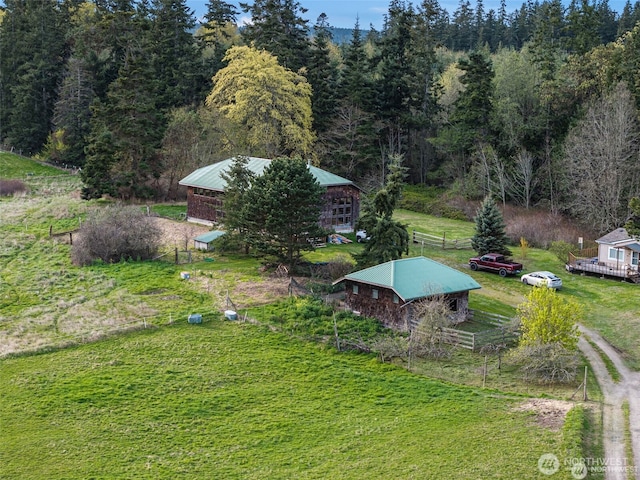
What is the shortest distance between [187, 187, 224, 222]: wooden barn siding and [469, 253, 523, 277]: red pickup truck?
18562 millimetres

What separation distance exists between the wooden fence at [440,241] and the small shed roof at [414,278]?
48.0 ft

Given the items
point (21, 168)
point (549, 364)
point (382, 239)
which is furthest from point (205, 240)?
point (21, 168)

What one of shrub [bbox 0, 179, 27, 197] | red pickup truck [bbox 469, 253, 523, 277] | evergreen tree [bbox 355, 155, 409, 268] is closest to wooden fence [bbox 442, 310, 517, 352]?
evergreen tree [bbox 355, 155, 409, 268]

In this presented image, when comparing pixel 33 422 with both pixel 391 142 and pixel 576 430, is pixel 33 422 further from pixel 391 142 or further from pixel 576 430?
pixel 391 142

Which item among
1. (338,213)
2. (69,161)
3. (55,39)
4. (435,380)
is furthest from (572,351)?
(55,39)

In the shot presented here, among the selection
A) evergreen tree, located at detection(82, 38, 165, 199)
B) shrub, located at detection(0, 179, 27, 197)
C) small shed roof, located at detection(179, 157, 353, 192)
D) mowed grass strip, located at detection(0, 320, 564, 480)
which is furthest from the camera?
shrub, located at detection(0, 179, 27, 197)

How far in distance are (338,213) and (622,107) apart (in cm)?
2203

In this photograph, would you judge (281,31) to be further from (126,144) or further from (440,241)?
(440,241)

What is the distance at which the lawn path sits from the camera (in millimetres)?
21453

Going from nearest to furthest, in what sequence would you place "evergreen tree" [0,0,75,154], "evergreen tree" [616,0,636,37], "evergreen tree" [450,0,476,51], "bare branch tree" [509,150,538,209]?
"bare branch tree" [509,150,538,209]
"evergreen tree" [0,0,75,154]
"evergreen tree" [616,0,636,37]
"evergreen tree" [450,0,476,51]

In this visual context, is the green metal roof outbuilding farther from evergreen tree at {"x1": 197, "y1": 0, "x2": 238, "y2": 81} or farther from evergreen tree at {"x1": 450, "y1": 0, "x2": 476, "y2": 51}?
evergreen tree at {"x1": 450, "y1": 0, "x2": 476, "y2": 51}

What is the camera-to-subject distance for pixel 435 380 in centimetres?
2853

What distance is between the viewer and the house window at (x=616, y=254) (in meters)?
44.2

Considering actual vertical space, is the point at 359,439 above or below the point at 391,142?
below
